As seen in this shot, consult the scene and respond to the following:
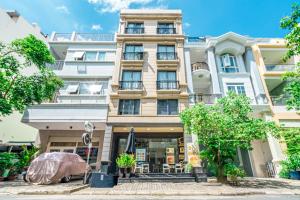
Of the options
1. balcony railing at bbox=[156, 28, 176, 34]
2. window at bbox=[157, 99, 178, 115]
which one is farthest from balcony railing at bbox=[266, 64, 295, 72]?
Answer: window at bbox=[157, 99, 178, 115]

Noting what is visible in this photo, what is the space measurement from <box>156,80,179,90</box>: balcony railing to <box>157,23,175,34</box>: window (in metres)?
6.20

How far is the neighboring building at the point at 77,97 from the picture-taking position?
1393cm

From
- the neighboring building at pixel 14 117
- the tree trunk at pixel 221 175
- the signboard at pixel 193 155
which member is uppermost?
the neighboring building at pixel 14 117

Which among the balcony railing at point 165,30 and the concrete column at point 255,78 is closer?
the concrete column at point 255,78

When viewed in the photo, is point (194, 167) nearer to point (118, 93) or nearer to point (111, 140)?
point (111, 140)

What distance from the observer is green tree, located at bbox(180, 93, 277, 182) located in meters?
9.38

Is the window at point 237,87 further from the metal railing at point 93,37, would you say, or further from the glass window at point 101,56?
the metal railing at point 93,37

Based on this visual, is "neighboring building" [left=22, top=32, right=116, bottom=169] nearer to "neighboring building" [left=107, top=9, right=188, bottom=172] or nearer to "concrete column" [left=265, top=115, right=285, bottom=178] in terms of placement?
"neighboring building" [left=107, top=9, right=188, bottom=172]

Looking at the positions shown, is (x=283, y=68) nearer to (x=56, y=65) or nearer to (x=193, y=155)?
(x=193, y=155)

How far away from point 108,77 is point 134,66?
2682 mm

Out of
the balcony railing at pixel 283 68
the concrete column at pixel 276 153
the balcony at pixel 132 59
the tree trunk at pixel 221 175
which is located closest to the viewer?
the tree trunk at pixel 221 175

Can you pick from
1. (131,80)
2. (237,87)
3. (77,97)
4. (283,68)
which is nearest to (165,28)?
(131,80)

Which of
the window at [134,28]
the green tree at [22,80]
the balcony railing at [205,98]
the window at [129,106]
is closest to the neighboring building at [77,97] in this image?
the window at [129,106]

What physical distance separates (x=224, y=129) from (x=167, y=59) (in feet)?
31.0
